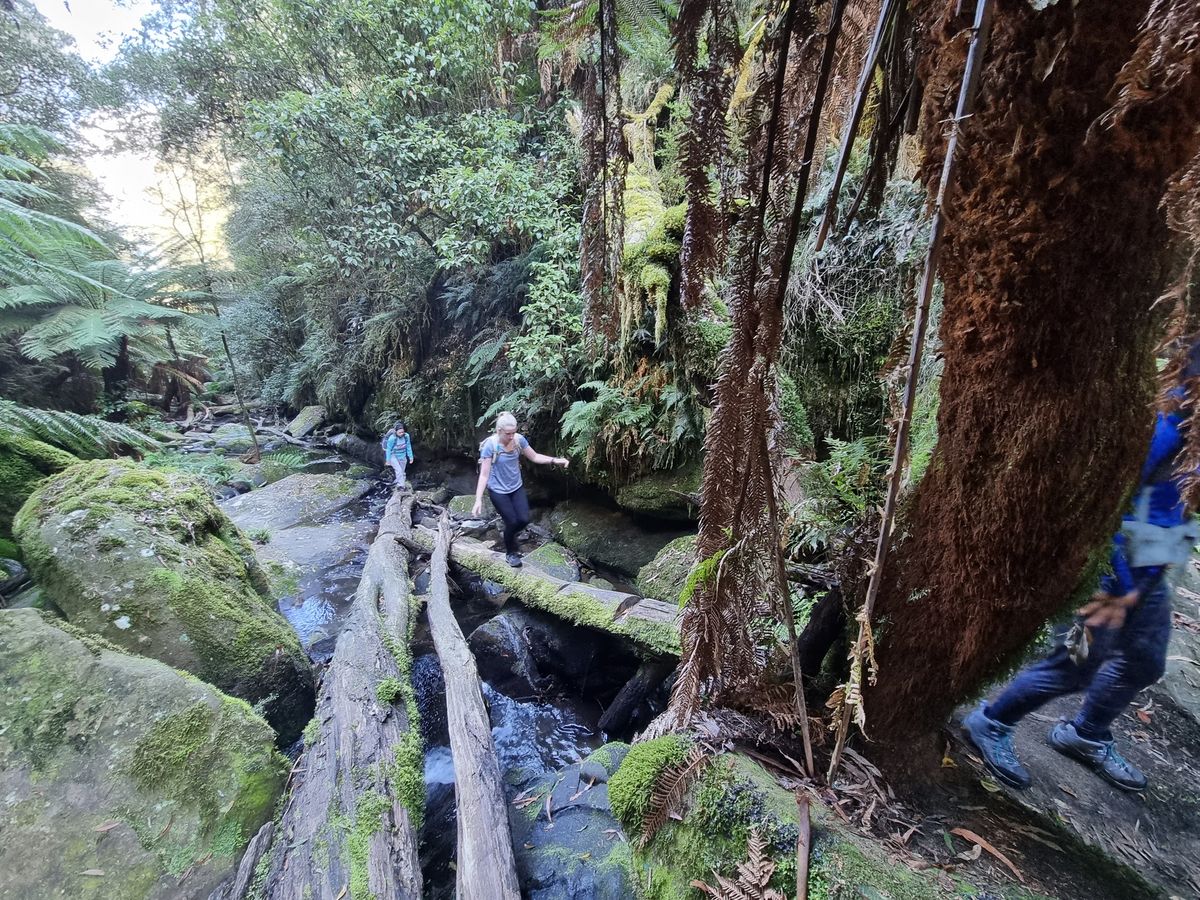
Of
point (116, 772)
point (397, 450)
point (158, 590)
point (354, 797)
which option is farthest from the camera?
point (397, 450)

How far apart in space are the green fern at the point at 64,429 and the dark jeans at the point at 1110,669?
309 inches

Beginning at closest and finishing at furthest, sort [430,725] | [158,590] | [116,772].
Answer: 1. [116,772]
2. [158,590]
3. [430,725]

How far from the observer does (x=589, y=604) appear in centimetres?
455

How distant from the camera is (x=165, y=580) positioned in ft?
11.8

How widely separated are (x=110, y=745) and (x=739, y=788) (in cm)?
332

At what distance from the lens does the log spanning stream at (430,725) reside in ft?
7.28

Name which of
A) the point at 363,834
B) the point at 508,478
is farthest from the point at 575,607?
the point at 363,834

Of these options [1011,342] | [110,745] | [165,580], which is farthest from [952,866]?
[165,580]

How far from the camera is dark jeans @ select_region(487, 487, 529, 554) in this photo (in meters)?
5.61

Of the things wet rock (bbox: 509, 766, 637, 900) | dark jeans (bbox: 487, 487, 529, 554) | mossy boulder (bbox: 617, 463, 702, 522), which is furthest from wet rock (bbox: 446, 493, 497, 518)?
wet rock (bbox: 509, 766, 637, 900)

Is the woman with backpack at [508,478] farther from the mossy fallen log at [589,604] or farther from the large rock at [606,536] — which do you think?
→ the large rock at [606,536]

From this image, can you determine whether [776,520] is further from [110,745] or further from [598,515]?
[598,515]

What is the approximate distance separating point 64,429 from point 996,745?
26.0ft

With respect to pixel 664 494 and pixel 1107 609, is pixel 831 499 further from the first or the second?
pixel 664 494
